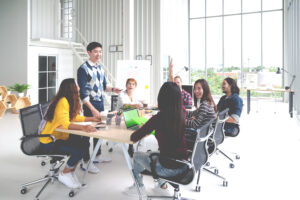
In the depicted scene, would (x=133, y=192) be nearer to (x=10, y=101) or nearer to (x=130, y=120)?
(x=130, y=120)

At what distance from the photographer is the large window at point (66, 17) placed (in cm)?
1170

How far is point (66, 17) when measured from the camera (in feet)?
39.5

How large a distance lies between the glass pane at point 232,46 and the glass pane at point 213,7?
509mm

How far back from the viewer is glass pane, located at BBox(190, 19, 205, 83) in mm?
12524

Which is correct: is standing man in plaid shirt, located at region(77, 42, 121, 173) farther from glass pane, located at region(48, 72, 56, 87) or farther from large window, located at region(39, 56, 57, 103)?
glass pane, located at region(48, 72, 56, 87)

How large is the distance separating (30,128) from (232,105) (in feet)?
8.36

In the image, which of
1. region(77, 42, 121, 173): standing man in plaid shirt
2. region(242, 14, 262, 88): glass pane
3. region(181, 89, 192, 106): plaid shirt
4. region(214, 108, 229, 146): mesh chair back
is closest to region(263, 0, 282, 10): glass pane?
region(242, 14, 262, 88): glass pane

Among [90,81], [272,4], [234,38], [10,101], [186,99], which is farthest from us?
[234,38]

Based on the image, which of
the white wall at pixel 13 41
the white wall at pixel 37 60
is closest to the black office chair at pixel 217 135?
the white wall at pixel 37 60

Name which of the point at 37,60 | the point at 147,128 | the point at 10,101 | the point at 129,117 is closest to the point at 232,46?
the point at 37,60

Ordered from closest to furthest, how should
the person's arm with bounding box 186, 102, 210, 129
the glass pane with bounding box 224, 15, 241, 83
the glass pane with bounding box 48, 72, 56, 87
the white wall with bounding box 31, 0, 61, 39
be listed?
1. the person's arm with bounding box 186, 102, 210, 129
2. the white wall with bounding box 31, 0, 61, 39
3. the glass pane with bounding box 48, 72, 56, 87
4. the glass pane with bounding box 224, 15, 241, 83

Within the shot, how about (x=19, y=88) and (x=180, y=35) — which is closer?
(x=19, y=88)

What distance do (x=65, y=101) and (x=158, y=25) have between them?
6598 mm

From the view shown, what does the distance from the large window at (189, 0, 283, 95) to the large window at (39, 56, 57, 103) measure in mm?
6181
